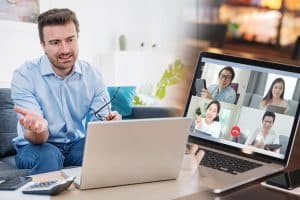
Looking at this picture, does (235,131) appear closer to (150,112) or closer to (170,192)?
(170,192)

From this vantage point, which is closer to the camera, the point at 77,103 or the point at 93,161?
the point at 93,161

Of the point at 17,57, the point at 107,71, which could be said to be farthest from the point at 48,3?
the point at 107,71

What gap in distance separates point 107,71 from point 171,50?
22.4 inches

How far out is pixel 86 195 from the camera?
1130mm

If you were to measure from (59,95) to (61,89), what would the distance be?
3cm

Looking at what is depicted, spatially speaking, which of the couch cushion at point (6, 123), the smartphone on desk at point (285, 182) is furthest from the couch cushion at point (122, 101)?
the smartphone on desk at point (285, 182)

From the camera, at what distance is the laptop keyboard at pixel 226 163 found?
1445mm

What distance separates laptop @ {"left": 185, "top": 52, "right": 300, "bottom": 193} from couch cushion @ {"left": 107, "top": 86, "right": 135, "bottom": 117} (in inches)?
49.0

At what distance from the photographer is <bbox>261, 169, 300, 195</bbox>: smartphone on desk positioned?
1.37m

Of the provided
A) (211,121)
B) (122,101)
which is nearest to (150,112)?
(122,101)

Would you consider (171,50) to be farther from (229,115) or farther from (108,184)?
(108,184)

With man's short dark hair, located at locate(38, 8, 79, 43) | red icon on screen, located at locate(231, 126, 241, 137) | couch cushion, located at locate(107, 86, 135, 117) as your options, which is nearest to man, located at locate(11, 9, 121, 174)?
man's short dark hair, located at locate(38, 8, 79, 43)

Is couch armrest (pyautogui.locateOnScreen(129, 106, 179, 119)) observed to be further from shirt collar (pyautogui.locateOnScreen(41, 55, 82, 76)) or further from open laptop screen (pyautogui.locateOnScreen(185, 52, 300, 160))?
open laptop screen (pyautogui.locateOnScreen(185, 52, 300, 160))

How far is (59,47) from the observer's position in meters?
2.47
